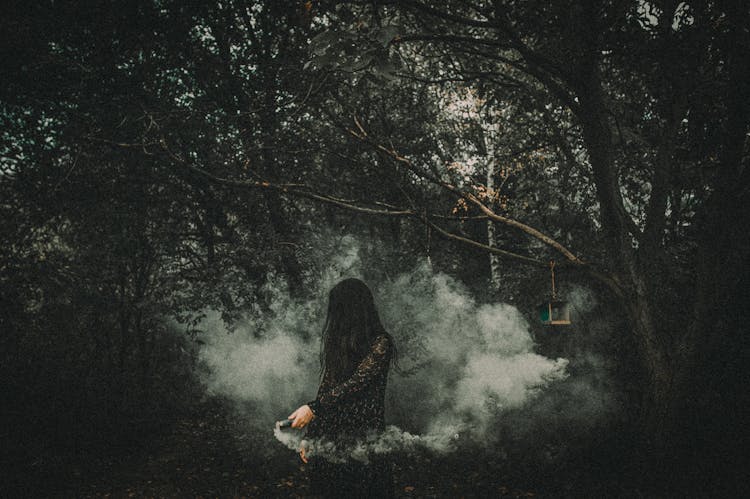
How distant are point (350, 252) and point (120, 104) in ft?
12.7

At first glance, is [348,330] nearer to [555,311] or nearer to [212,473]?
[555,311]

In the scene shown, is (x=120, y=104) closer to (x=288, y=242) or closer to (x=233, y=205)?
(x=233, y=205)

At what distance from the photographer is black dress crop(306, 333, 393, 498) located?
11.5ft

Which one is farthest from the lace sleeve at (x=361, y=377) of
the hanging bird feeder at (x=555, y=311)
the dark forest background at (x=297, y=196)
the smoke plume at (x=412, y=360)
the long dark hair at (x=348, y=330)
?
the smoke plume at (x=412, y=360)

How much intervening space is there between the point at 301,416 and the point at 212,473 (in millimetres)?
4110

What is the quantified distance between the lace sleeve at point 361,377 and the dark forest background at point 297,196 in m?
1.59

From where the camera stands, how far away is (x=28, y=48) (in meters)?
4.80

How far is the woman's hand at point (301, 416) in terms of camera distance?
3.21 m

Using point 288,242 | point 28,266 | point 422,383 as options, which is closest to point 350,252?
point 288,242

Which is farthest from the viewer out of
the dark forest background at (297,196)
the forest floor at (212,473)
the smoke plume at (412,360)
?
the smoke plume at (412,360)

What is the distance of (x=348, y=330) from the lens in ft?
12.3

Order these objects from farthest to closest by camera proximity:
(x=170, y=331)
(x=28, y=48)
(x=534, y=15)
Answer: (x=170, y=331)
(x=28, y=48)
(x=534, y=15)

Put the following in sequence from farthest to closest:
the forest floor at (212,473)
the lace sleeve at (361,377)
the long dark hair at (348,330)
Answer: the forest floor at (212,473) → the long dark hair at (348,330) → the lace sleeve at (361,377)

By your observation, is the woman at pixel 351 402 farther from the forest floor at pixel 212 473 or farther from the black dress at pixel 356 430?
the forest floor at pixel 212 473
